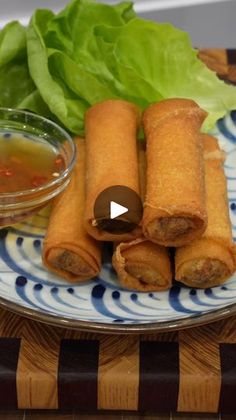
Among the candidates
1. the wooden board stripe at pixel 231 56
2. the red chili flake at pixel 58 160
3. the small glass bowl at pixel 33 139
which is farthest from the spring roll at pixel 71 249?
the wooden board stripe at pixel 231 56

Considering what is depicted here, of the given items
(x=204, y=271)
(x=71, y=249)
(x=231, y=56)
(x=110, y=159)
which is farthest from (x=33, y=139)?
(x=231, y=56)

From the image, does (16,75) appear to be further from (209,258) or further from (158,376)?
(158,376)

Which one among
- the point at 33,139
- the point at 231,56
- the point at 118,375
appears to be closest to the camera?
the point at 118,375

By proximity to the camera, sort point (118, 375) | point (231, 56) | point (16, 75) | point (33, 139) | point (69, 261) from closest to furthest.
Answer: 1. point (118, 375)
2. point (69, 261)
3. point (33, 139)
4. point (16, 75)
5. point (231, 56)

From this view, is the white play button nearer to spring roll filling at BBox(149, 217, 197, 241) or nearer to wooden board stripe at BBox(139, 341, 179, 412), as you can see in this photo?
spring roll filling at BBox(149, 217, 197, 241)

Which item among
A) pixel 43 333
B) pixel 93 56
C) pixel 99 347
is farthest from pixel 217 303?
pixel 93 56

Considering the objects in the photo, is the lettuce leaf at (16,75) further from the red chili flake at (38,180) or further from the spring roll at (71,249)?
the spring roll at (71,249)
